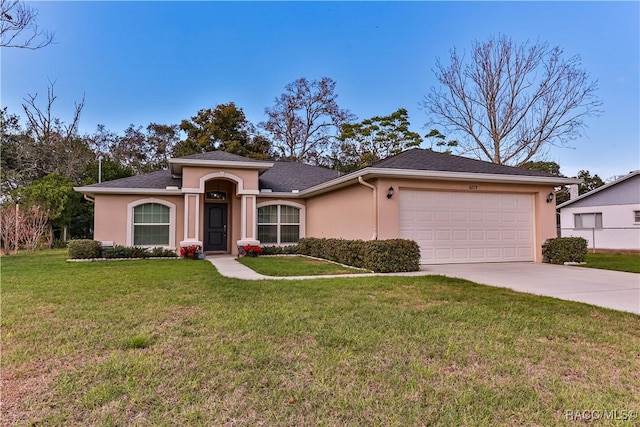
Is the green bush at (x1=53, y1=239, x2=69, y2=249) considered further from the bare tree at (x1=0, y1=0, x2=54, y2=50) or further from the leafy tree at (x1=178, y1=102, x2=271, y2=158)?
the leafy tree at (x1=178, y1=102, x2=271, y2=158)

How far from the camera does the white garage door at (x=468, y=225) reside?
10148 mm

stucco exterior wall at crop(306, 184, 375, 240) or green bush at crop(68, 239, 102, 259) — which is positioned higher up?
stucco exterior wall at crop(306, 184, 375, 240)

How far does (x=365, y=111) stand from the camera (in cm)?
2770

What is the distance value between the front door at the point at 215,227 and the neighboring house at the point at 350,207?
0.04 meters

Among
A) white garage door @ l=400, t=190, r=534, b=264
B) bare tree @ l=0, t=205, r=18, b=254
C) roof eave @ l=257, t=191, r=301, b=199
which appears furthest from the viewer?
roof eave @ l=257, t=191, r=301, b=199

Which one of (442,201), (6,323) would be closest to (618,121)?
(442,201)

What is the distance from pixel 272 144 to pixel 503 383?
92.6ft

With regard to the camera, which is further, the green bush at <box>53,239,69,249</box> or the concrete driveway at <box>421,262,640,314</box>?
the green bush at <box>53,239,69,249</box>

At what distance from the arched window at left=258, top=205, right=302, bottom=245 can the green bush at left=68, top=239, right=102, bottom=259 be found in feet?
18.6

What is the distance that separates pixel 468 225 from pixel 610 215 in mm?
13192

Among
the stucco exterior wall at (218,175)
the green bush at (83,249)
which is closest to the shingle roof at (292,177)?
the stucco exterior wall at (218,175)

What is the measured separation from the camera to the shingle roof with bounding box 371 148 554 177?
1007 centimetres

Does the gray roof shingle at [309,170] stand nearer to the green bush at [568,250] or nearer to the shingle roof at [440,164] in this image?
the shingle roof at [440,164]

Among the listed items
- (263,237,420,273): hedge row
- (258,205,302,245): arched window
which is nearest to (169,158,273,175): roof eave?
(258,205,302,245): arched window
